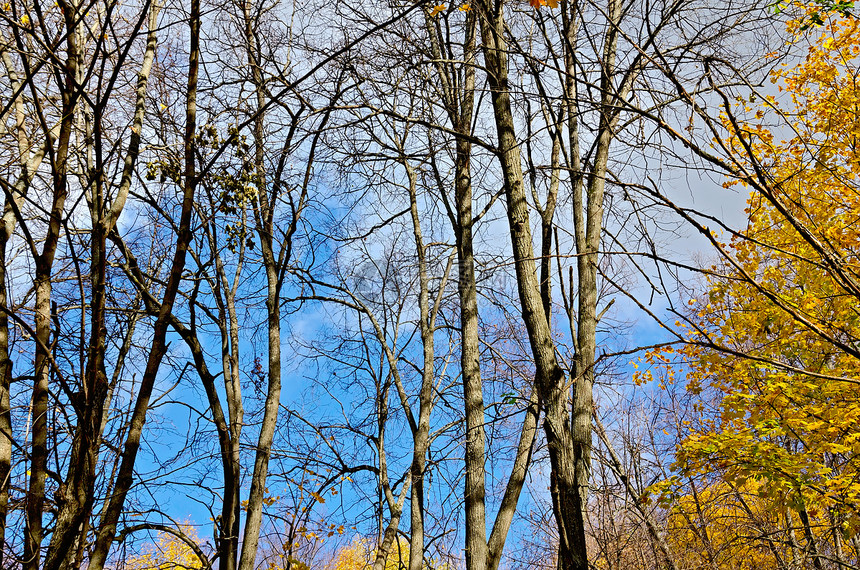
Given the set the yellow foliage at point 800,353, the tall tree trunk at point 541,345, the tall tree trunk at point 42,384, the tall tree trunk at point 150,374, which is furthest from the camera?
the yellow foliage at point 800,353

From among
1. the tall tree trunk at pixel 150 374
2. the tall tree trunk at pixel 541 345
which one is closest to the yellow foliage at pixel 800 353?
the tall tree trunk at pixel 541 345

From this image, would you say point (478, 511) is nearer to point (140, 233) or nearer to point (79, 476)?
point (140, 233)

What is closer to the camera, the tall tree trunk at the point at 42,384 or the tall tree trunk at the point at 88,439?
the tall tree trunk at the point at 88,439

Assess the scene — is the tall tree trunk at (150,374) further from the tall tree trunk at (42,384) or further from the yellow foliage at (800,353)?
the yellow foliage at (800,353)

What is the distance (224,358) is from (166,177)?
121 inches

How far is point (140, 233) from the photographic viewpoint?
5.34 meters

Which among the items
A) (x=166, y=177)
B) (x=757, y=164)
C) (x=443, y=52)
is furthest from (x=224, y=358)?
(x=757, y=164)

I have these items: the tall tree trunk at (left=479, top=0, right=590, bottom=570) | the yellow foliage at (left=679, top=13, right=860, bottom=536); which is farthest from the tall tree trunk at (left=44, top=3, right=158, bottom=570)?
the yellow foliage at (left=679, top=13, right=860, bottom=536)

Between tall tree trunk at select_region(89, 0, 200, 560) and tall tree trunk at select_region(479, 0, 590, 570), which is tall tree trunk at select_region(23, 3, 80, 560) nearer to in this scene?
tall tree trunk at select_region(89, 0, 200, 560)

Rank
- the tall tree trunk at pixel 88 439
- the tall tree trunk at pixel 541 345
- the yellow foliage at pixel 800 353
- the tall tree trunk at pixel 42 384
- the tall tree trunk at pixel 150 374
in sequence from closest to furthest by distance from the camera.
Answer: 1. the tall tree trunk at pixel 88 439
2. the tall tree trunk at pixel 150 374
3. the tall tree trunk at pixel 42 384
4. the tall tree trunk at pixel 541 345
5. the yellow foliage at pixel 800 353

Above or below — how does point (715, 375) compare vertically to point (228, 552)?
above

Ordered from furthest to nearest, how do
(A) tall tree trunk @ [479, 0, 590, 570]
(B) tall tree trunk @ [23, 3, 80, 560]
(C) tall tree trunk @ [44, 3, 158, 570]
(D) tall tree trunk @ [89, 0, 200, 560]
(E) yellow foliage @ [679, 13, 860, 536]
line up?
(E) yellow foliage @ [679, 13, 860, 536], (A) tall tree trunk @ [479, 0, 590, 570], (B) tall tree trunk @ [23, 3, 80, 560], (D) tall tree trunk @ [89, 0, 200, 560], (C) tall tree trunk @ [44, 3, 158, 570]

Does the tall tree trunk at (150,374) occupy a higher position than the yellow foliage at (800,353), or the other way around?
the yellow foliage at (800,353)

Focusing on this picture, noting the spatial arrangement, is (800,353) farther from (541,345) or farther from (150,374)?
(150,374)
